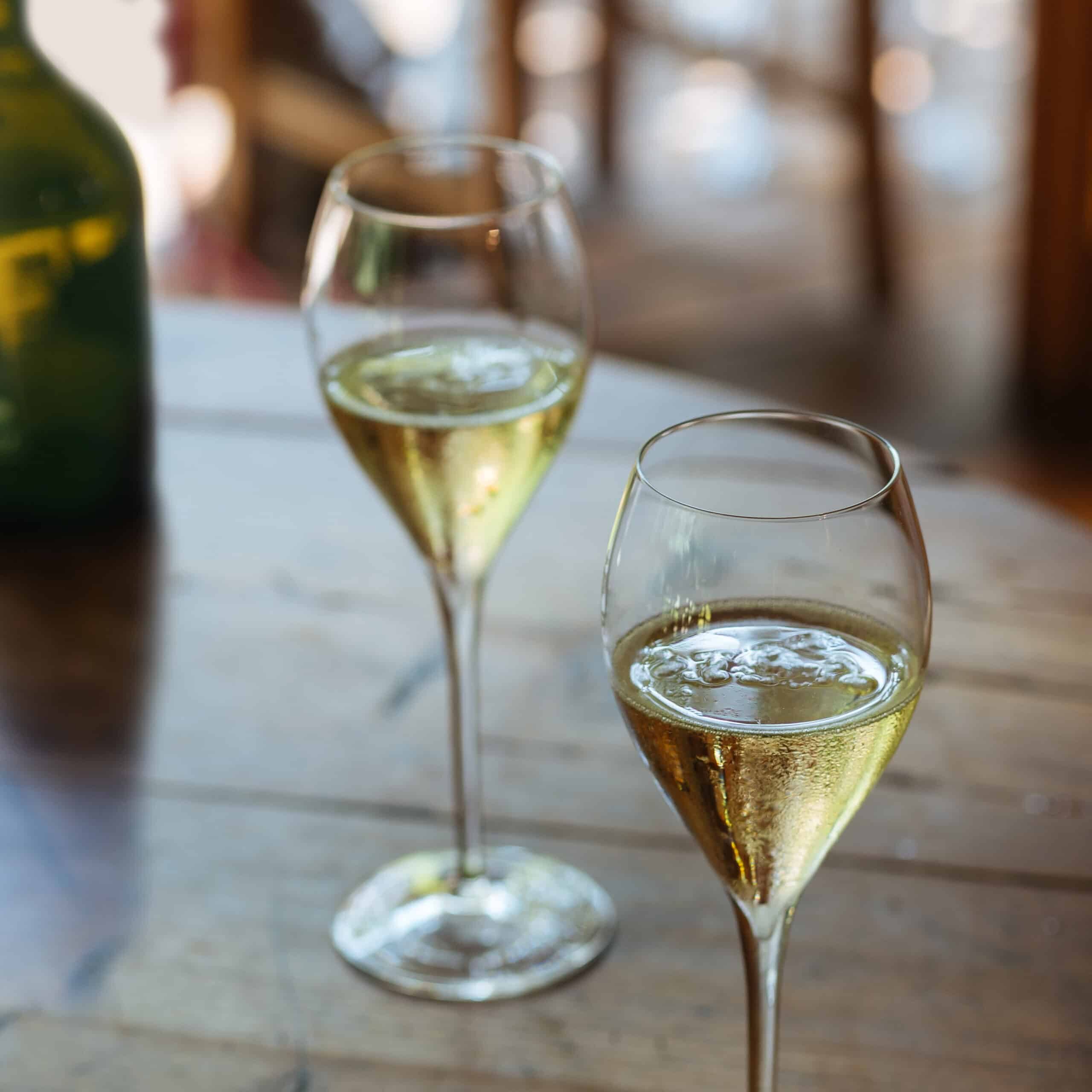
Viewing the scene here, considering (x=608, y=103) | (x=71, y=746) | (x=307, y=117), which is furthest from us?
(x=608, y=103)

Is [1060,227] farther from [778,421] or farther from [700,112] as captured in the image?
[778,421]

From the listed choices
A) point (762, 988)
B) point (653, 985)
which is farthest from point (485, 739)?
point (762, 988)

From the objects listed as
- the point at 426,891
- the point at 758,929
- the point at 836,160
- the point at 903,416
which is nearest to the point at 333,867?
the point at 426,891

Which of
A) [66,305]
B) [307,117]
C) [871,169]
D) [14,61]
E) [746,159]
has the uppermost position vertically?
[14,61]

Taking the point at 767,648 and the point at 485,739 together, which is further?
the point at 485,739

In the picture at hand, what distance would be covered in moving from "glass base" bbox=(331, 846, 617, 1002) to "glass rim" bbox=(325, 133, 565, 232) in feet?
0.97

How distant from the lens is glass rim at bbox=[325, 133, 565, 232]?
2.21 ft

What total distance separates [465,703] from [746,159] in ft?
11.6

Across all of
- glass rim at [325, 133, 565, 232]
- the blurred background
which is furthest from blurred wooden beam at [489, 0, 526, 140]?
glass rim at [325, 133, 565, 232]

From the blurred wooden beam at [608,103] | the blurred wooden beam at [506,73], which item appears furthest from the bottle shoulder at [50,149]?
the blurred wooden beam at [608,103]

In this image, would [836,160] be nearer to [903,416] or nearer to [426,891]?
[903,416]

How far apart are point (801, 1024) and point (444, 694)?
0.31 metres

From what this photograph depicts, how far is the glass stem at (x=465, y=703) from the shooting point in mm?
730

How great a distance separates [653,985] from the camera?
26.2 inches
